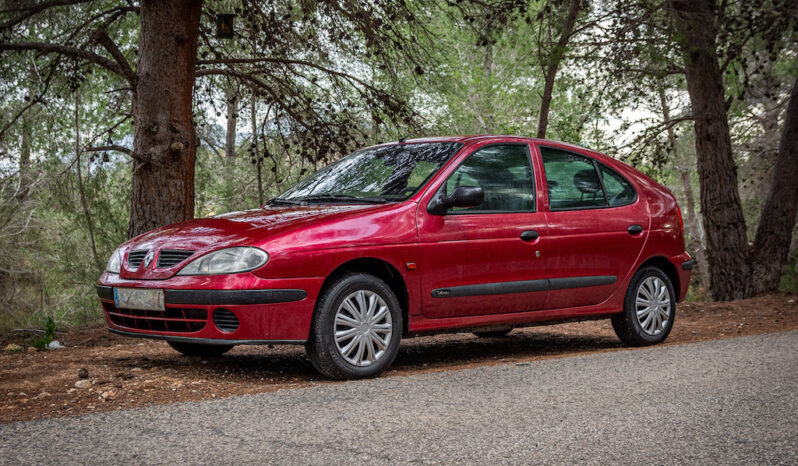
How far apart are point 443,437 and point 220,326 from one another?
6.41ft

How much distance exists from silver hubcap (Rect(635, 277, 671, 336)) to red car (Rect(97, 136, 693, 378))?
0.01 m

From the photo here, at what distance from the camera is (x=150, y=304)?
5715 millimetres

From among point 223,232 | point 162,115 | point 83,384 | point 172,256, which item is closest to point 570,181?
point 223,232

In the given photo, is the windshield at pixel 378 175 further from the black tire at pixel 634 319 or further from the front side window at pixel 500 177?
the black tire at pixel 634 319

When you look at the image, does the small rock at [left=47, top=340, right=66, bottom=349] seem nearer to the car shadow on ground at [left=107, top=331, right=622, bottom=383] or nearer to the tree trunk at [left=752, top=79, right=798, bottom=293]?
the car shadow on ground at [left=107, top=331, right=622, bottom=383]

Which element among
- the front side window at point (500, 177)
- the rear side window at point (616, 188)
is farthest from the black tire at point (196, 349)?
the rear side window at point (616, 188)

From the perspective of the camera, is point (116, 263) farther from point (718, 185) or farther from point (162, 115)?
point (718, 185)

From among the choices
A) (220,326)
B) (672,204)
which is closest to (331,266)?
(220,326)

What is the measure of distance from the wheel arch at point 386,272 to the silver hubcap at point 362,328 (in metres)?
0.23

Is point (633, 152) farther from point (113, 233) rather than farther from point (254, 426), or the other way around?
point (254, 426)

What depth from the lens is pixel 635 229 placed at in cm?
756

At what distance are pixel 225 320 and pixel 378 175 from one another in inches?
74.9

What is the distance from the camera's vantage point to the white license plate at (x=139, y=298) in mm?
5645

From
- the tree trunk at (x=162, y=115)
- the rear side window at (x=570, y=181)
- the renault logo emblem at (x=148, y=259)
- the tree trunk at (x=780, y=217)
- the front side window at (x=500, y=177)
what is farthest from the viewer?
the tree trunk at (x=780, y=217)
